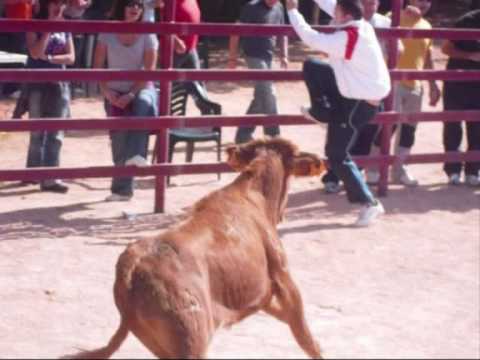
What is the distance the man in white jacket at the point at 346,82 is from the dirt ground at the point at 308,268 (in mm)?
402

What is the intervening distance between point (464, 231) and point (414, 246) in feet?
2.03

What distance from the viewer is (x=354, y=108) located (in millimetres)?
9023

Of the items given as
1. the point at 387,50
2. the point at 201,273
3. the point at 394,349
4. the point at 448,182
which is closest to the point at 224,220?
the point at 201,273

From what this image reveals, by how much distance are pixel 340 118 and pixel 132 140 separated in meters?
1.60

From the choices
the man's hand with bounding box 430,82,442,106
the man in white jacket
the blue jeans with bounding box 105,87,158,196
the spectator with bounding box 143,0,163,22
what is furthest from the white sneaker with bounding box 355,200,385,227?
the spectator with bounding box 143,0,163,22

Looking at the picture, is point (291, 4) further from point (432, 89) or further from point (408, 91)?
point (432, 89)

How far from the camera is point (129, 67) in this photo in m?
9.62

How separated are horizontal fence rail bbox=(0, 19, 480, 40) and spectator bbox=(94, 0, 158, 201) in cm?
49

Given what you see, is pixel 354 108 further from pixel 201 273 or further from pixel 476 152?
pixel 201 273

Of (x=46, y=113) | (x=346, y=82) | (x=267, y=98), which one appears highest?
(x=346, y=82)

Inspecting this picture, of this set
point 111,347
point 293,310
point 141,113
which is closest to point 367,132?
point 141,113

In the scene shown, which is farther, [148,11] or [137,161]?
[148,11]

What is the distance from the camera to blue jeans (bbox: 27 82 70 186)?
10.1 meters

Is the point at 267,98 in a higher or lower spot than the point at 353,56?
lower
